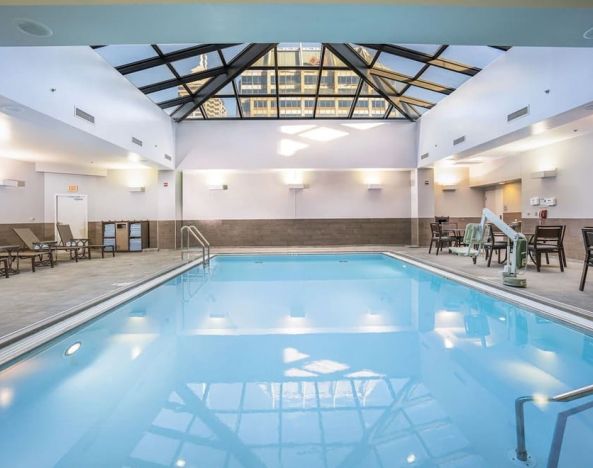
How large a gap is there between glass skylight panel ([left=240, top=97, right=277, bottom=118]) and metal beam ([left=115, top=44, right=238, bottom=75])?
3.04 metres

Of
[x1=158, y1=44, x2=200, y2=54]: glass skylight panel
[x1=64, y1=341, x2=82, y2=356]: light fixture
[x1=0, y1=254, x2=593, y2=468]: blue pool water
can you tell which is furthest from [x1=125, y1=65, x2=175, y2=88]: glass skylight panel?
[x1=64, y1=341, x2=82, y2=356]: light fixture

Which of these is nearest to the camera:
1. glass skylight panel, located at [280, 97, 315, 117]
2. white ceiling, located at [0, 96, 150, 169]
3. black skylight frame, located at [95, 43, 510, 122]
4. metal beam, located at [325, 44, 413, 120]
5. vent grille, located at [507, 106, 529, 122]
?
white ceiling, located at [0, 96, 150, 169]

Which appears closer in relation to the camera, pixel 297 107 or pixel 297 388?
pixel 297 388

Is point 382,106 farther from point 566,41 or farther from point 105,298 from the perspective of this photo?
point 105,298

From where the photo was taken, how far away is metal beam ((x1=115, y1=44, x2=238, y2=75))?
27.4 ft

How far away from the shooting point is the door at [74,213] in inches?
471

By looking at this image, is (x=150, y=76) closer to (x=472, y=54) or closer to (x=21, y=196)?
(x=21, y=196)

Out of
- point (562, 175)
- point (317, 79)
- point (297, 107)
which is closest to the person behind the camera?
point (562, 175)

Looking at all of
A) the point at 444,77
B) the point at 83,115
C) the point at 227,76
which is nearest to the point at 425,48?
the point at 444,77

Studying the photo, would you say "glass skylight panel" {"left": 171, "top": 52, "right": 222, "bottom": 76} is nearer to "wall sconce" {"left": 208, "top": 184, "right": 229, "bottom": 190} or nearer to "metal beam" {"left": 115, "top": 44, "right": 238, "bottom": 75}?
"metal beam" {"left": 115, "top": 44, "right": 238, "bottom": 75}

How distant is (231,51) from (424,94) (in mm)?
5367

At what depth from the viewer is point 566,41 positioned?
426cm

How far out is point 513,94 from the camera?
7148 mm

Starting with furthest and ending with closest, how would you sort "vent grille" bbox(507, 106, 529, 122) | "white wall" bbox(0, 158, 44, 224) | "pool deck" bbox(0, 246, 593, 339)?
"white wall" bbox(0, 158, 44, 224) < "vent grille" bbox(507, 106, 529, 122) < "pool deck" bbox(0, 246, 593, 339)
